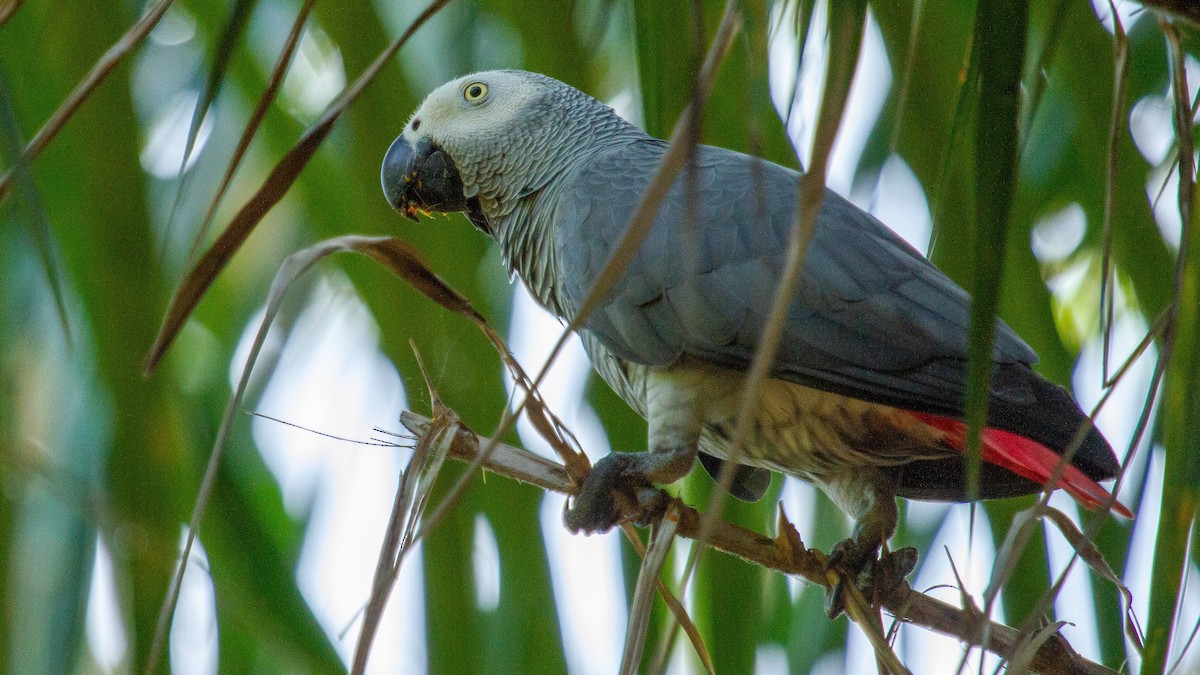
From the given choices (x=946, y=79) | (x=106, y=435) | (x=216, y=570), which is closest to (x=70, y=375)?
(x=106, y=435)

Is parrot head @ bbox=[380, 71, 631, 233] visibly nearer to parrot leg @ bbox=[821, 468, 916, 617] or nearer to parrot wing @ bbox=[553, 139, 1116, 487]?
parrot wing @ bbox=[553, 139, 1116, 487]

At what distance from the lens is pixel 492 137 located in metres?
1.68

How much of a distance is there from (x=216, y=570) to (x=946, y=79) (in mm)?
1030

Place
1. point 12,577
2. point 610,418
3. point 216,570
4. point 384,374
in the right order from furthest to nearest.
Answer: point 610,418, point 384,374, point 216,570, point 12,577

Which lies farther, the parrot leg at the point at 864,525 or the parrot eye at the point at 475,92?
the parrot eye at the point at 475,92

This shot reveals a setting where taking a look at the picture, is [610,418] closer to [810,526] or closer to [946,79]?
[810,526]

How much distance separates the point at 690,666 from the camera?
1.72 meters

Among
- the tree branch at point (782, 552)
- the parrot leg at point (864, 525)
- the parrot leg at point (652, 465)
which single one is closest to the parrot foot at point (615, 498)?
the parrot leg at point (652, 465)

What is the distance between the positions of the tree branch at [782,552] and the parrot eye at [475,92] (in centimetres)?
86

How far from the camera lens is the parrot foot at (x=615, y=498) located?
1.23 metres

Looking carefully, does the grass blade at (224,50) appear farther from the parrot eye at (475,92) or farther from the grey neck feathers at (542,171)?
the parrot eye at (475,92)

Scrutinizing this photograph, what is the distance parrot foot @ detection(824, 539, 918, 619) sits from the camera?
1377 millimetres

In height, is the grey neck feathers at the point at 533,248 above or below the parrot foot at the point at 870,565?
above

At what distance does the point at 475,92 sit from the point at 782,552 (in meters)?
0.94
